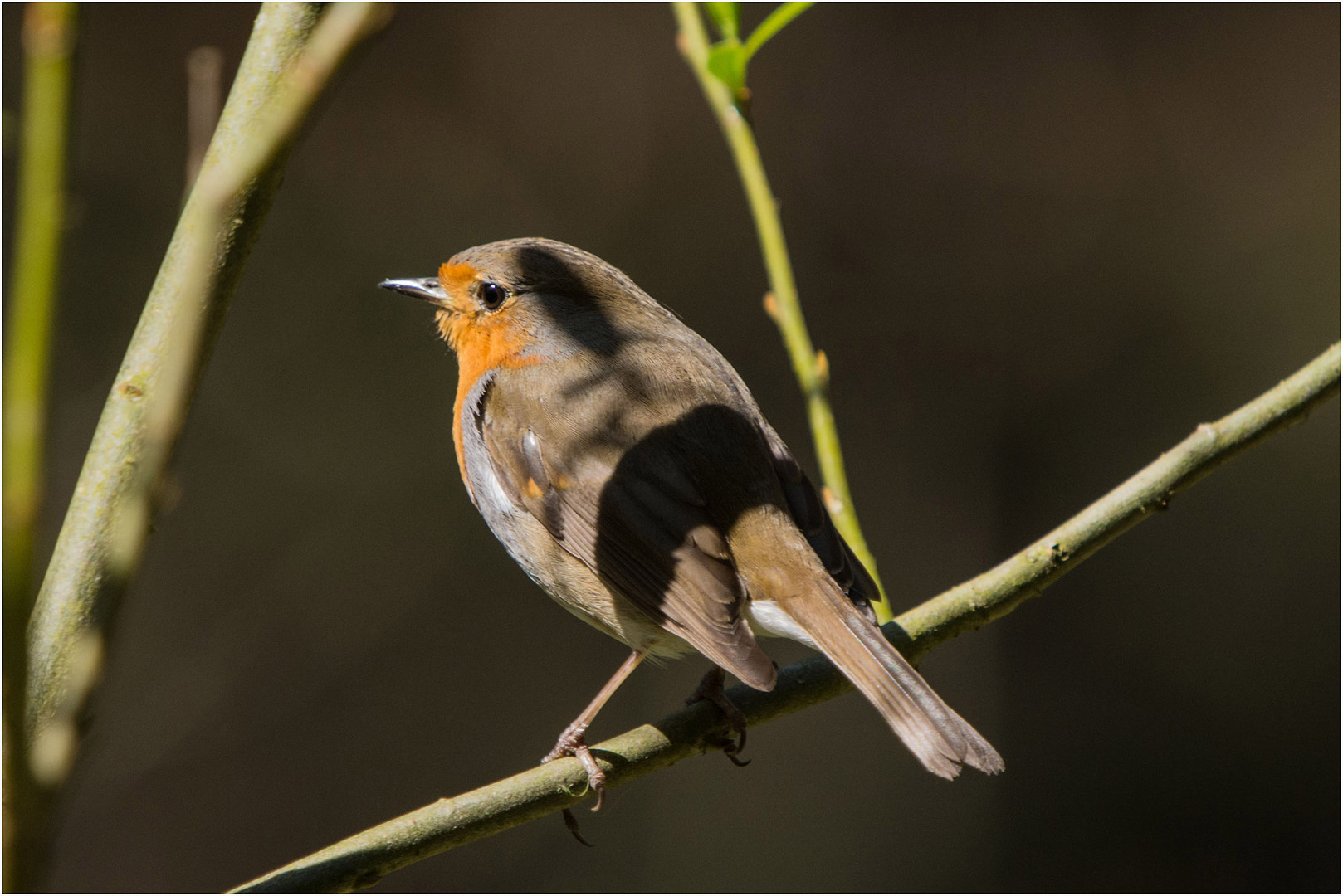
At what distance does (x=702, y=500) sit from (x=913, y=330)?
306cm

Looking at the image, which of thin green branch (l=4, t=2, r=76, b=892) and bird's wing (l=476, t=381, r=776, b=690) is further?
bird's wing (l=476, t=381, r=776, b=690)

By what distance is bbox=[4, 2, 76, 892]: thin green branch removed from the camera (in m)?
0.52

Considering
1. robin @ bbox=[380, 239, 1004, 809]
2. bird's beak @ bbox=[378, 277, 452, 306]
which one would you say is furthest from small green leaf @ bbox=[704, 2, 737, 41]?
bird's beak @ bbox=[378, 277, 452, 306]

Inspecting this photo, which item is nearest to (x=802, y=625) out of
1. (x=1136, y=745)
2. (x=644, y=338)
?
(x=644, y=338)

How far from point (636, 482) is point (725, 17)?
0.82 meters

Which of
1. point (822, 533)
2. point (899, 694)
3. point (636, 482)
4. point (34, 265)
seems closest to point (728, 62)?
point (636, 482)

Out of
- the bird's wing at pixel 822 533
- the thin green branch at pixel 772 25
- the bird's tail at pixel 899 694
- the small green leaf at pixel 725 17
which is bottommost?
the bird's tail at pixel 899 694

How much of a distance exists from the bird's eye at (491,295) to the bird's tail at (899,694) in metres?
1.03

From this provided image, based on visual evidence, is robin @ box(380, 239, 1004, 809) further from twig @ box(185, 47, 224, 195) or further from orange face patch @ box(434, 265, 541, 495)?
twig @ box(185, 47, 224, 195)

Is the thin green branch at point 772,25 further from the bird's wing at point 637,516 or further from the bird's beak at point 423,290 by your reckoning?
the bird's beak at point 423,290

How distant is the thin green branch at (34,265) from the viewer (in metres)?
0.52

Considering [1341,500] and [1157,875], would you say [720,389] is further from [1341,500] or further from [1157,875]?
[1341,500]

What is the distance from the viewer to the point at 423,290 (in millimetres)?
2590

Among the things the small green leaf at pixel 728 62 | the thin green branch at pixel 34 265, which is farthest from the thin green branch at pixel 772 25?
the thin green branch at pixel 34 265
